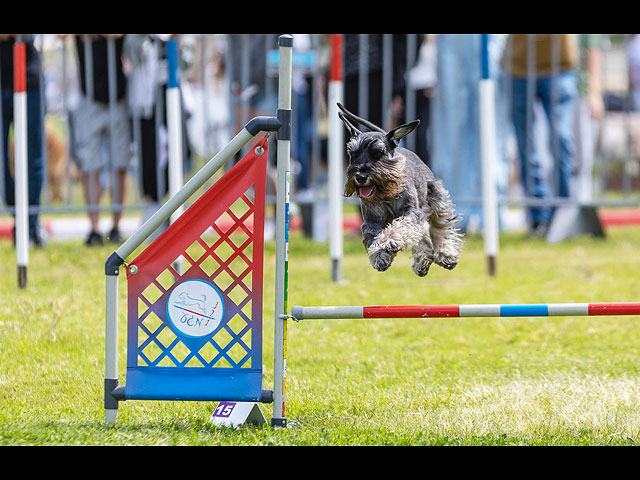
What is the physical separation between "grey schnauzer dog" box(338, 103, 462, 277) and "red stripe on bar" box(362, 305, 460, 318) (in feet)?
0.53

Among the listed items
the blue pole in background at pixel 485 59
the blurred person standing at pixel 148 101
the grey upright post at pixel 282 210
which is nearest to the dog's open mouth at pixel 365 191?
the grey upright post at pixel 282 210

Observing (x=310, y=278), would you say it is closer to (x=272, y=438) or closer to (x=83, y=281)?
(x=83, y=281)

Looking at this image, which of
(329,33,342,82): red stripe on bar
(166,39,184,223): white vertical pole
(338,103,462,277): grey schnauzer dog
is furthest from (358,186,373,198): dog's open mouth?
(329,33,342,82): red stripe on bar

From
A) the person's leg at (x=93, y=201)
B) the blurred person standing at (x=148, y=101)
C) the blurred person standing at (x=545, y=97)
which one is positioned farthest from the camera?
the blurred person standing at (x=545, y=97)

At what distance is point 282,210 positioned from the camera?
4.59 meters

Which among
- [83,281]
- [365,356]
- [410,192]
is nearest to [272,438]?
[410,192]

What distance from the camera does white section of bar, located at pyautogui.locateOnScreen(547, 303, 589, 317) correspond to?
4445mm

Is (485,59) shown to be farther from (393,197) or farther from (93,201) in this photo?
(393,197)

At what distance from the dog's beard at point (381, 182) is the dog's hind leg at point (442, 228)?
1.31 ft

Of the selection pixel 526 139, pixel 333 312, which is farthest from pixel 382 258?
pixel 526 139

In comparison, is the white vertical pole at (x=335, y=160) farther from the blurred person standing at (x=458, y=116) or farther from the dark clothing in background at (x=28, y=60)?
the dark clothing in background at (x=28, y=60)

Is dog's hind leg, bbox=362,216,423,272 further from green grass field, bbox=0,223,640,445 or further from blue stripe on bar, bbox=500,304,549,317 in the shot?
green grass field, bbox=0,223,640,445

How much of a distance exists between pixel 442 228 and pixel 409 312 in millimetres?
414

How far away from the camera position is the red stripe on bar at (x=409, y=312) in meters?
4.42
